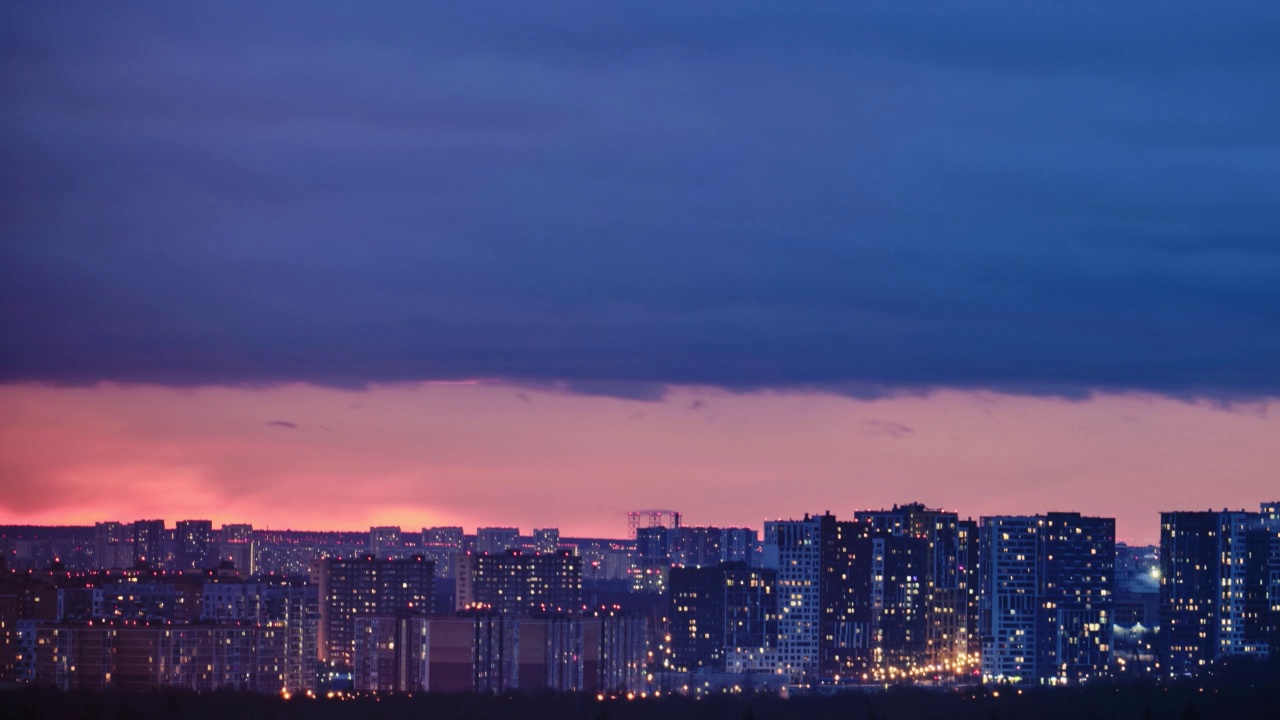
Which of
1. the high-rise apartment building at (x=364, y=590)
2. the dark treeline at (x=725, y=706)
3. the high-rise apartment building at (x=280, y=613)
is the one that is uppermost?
the high-rise apartment building at (x=364, y=590)

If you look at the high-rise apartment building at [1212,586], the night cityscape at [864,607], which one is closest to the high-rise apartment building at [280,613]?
the night cityscape at [864,607]

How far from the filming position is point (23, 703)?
3686 inches

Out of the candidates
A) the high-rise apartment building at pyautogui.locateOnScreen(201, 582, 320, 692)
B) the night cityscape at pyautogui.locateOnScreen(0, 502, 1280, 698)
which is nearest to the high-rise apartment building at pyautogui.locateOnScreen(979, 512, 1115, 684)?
the night cityscape at pyautogui.locateOnScreen(0, 502, 1280, 698)

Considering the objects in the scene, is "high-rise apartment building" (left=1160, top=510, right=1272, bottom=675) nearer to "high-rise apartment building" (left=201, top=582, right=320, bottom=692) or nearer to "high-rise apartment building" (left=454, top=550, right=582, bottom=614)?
"high-rise apartment building" (left=454, top=550, right=582, bottom=614)

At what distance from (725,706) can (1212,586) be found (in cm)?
4009

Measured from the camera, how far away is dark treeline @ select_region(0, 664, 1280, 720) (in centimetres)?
9725

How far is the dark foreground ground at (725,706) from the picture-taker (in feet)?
319

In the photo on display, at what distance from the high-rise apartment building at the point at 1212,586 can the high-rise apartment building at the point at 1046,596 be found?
3.63 meters

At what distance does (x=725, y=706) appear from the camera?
115 m

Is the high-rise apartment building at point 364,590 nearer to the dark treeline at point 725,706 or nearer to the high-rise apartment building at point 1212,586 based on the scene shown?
the dark treeline at point 725,706

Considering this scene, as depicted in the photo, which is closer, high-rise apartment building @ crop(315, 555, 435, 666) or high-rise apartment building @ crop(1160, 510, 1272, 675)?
high-rise apartment building @ crop(315, 555, 435, 666)

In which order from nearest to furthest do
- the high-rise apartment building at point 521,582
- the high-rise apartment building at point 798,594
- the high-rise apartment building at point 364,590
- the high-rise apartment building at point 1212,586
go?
the high-rise apartment building at point 364,590 < the high-rise apartment building at point 1212,586 < the high-rise apartment building at point 798,594 < the high-rise apartment building at point 521,582

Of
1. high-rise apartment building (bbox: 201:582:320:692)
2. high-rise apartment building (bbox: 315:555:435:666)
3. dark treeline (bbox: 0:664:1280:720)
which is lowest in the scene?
dark treeline (bbox: 0:664:1280:720)

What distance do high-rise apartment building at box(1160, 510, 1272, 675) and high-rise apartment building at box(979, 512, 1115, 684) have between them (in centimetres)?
363
